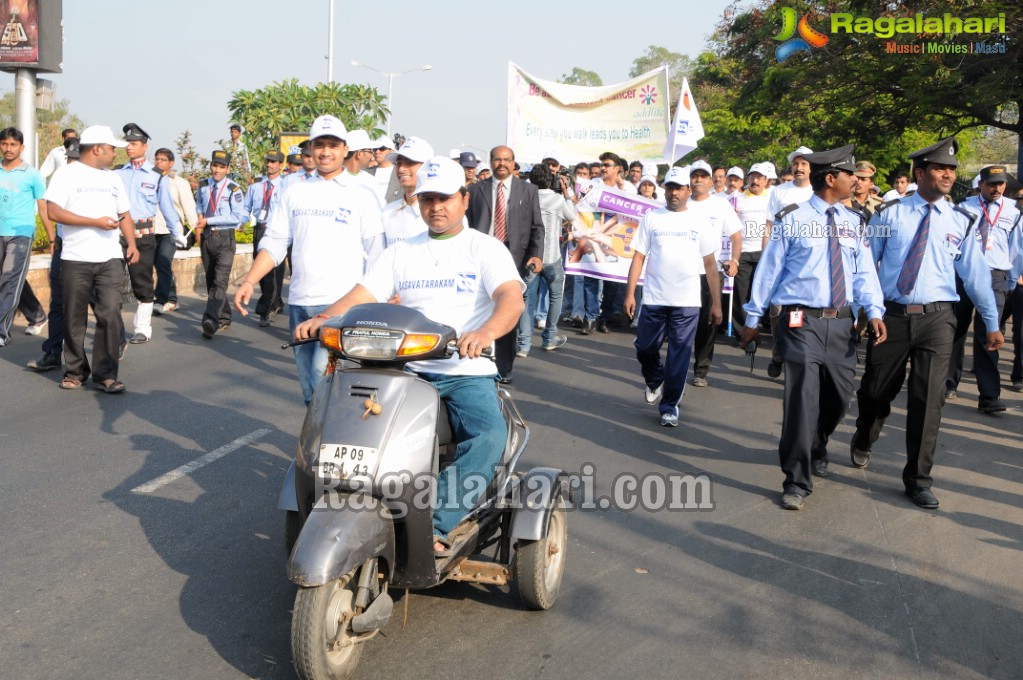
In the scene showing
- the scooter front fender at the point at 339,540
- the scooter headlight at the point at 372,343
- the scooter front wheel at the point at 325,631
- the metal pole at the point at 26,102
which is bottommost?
Result: the scooter front wheel at the point at 325,631

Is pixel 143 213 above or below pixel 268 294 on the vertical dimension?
above

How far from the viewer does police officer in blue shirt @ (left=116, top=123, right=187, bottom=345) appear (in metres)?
11.2

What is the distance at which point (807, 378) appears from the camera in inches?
257

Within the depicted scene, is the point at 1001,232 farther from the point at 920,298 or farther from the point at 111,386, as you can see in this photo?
the point at 111,386

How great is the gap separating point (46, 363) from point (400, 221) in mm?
3860

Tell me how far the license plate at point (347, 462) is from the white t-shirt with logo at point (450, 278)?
0.91 meters

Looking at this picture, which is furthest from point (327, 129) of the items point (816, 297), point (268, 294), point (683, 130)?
point (683, 130)

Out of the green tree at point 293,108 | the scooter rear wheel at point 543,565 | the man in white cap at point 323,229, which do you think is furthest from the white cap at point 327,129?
the green tree at point 293,108

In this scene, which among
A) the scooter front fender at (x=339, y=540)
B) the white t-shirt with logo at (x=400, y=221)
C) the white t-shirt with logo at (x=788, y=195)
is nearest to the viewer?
the scooter front fender at (x=339, y=540)

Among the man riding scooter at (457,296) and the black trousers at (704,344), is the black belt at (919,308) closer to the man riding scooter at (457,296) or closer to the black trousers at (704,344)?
the man riding scooter at (457,296)

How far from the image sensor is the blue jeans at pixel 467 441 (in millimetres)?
4199

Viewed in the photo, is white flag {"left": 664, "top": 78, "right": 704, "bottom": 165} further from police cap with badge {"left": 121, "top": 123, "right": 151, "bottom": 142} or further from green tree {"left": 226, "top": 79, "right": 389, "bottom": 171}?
green tree {"left": 226, "top": 79, "right": 389, "bottom": 171}

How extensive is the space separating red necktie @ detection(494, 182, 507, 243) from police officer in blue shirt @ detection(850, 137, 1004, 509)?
148 inches

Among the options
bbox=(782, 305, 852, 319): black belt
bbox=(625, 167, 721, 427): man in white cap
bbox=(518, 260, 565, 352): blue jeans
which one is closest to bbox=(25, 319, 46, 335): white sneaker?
bbox=(518, 260, 565, 352): blue jeans
